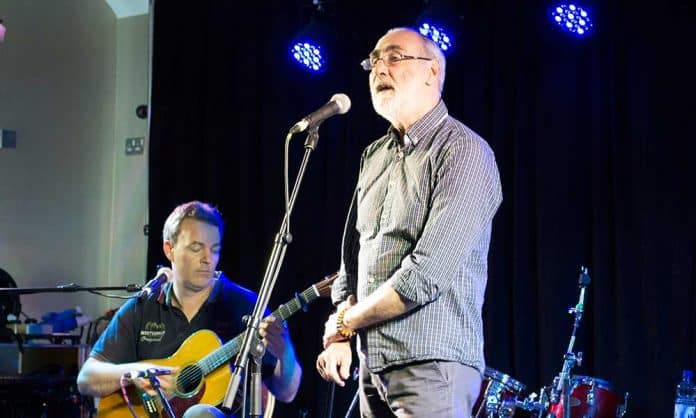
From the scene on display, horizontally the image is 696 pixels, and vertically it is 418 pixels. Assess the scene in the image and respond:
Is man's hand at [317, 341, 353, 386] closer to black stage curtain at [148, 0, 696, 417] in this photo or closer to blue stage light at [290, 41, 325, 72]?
black stage curtain at [148, 0, 696, 417]

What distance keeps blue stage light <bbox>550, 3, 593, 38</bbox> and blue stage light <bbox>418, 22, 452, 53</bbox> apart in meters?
0.63

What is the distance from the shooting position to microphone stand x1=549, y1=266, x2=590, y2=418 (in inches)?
183

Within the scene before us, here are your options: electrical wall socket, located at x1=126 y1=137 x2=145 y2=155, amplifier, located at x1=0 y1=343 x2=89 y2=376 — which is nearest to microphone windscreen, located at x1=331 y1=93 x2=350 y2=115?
amplifier, located at x1=0 y1=343 x2=89 y2=376

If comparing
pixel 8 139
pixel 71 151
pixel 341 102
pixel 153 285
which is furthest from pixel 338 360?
pixel 71 151

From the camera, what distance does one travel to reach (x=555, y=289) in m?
5.16

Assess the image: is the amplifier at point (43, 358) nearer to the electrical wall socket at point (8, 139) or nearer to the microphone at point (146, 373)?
the electrical wall socket at point (8, 139)

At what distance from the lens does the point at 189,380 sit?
389 centimetres

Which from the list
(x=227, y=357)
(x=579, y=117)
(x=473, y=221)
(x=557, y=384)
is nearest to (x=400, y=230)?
(x=473, y=221)

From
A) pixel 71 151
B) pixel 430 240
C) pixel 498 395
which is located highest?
pixel 71 151

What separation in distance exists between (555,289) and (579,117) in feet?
3.31

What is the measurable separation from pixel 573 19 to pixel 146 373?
303 centimetres

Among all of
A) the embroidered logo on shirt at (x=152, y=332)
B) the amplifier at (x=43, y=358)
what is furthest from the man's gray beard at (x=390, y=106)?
the amplifier at (x=43, y=358)

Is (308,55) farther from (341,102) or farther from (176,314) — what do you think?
(341,102)

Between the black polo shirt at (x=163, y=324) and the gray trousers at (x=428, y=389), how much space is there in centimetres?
177
